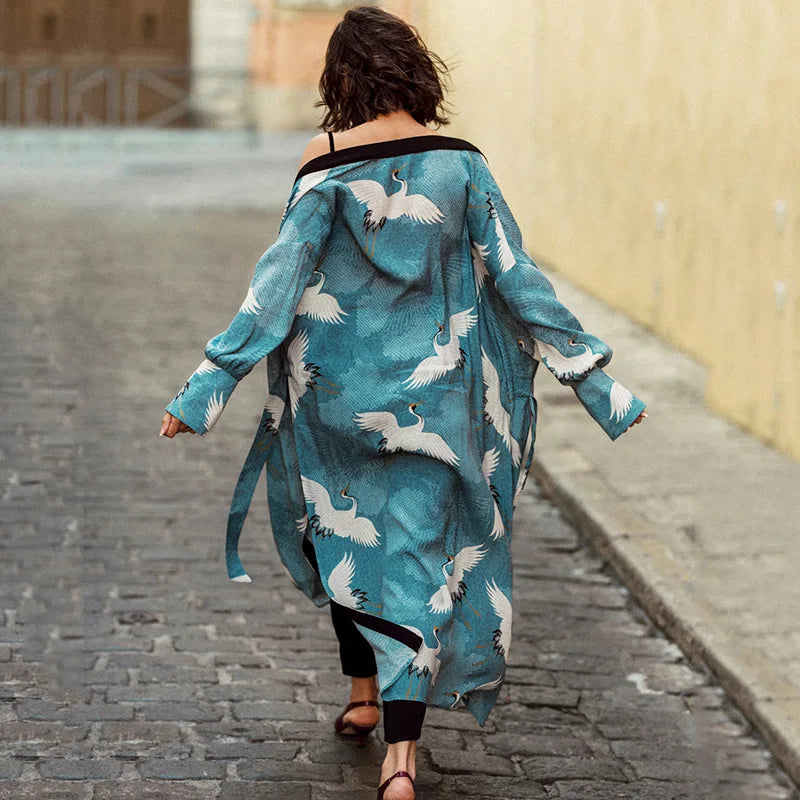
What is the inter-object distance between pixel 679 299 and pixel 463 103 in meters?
7.10

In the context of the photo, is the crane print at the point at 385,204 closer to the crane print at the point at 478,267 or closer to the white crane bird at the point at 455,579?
the crane print at the point at 478,267

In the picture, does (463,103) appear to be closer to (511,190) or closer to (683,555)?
(511,190)

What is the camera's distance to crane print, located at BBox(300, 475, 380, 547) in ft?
13.5

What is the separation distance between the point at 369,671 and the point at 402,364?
0.94m

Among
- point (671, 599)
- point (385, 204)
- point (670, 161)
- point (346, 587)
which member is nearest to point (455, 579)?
point (346, 587)

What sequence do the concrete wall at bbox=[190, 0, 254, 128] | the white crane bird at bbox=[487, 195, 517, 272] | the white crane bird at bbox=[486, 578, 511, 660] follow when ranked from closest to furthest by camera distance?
the white crane bird at bbox=[487, 195, 517, 272] → the white crane bird at bbox=[486, 578, 511, 660] → the concrete wall at bbox=[190, 0, 254, 128]

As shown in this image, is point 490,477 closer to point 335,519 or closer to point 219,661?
point 335,519

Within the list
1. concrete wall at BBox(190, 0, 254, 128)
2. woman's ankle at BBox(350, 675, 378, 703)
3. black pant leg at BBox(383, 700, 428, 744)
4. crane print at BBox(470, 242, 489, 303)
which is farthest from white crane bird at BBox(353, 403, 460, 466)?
concrete wall at BBox(190, 0, 254, 128)

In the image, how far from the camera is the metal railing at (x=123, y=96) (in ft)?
89.3

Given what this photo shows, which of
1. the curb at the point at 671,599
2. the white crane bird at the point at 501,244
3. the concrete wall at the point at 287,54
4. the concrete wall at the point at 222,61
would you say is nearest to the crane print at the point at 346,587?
the white crane bird at the point at 501,244

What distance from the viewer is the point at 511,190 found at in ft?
49.4

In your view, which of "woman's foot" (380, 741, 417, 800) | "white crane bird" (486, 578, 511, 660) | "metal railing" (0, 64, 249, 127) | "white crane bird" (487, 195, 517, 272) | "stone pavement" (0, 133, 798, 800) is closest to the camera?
"woman's foot" (380, 741, 417, 800)

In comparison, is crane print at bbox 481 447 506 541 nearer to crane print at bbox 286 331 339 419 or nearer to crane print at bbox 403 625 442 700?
crane print at bbox 403 625 442 700

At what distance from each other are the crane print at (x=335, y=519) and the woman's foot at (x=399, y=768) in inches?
19.7
